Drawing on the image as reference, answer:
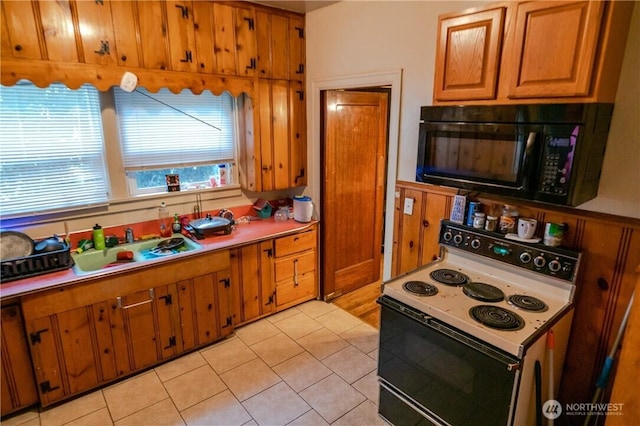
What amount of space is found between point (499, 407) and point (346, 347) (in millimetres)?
1468

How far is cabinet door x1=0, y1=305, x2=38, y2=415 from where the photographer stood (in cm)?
209

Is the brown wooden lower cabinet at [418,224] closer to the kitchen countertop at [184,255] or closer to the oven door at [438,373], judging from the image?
the oven door at [438,373]

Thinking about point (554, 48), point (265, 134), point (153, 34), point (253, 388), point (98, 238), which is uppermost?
point (153, 34)

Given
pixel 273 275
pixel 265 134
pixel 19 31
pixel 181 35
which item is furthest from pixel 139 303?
pixel 181 35

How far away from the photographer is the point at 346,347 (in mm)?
2916

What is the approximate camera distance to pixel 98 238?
2.64 m

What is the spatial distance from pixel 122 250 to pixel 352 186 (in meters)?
2.08

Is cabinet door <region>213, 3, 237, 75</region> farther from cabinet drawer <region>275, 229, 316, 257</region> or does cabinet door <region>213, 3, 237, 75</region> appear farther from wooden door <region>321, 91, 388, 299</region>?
cabinet drawer <region>275, 229, 316, 257</region>

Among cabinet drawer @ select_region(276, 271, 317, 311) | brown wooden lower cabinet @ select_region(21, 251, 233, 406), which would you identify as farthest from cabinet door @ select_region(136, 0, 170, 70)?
cabinet drawer @ select_region(276, 271, 317, 311)

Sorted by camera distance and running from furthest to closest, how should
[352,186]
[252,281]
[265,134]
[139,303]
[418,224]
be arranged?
[352,186], [265,134], [252,281], [418,224], [139,303]

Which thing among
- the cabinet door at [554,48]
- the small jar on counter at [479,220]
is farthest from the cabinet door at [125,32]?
the small jar on counter at [479,220]

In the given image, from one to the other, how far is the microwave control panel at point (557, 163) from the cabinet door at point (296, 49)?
2300 millimetres

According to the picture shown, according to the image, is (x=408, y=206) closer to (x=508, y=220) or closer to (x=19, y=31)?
(x=508, y=220)

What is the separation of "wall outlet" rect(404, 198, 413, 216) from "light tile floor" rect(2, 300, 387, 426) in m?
1.14
